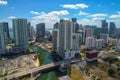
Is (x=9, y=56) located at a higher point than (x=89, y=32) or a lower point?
lower

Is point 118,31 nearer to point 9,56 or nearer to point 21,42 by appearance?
point 21,42

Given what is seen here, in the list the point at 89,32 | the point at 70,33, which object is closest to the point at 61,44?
the point at 70,33

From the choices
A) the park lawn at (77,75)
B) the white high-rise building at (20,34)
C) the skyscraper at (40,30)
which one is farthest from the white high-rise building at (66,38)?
the skyscraper at (40,30)

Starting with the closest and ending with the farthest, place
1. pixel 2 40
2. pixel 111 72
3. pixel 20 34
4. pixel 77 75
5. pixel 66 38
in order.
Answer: pixel 77 75, pixel 111 72, pixel 66 38, pixel 2 40, pixel 20 34

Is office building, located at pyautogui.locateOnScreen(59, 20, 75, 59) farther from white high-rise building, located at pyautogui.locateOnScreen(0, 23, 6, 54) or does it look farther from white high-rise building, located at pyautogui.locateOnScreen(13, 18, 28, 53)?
white high-rise building, located at pyautogui.locateOnScreen(0, 23, 6, 54)

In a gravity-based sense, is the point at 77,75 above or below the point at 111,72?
below

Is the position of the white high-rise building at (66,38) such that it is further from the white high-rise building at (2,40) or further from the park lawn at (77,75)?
the white high-rise building at (2,40)

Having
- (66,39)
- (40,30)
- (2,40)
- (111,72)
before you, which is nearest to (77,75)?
(111,72)

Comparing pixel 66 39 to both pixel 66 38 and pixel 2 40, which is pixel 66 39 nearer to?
pixel 66 38
